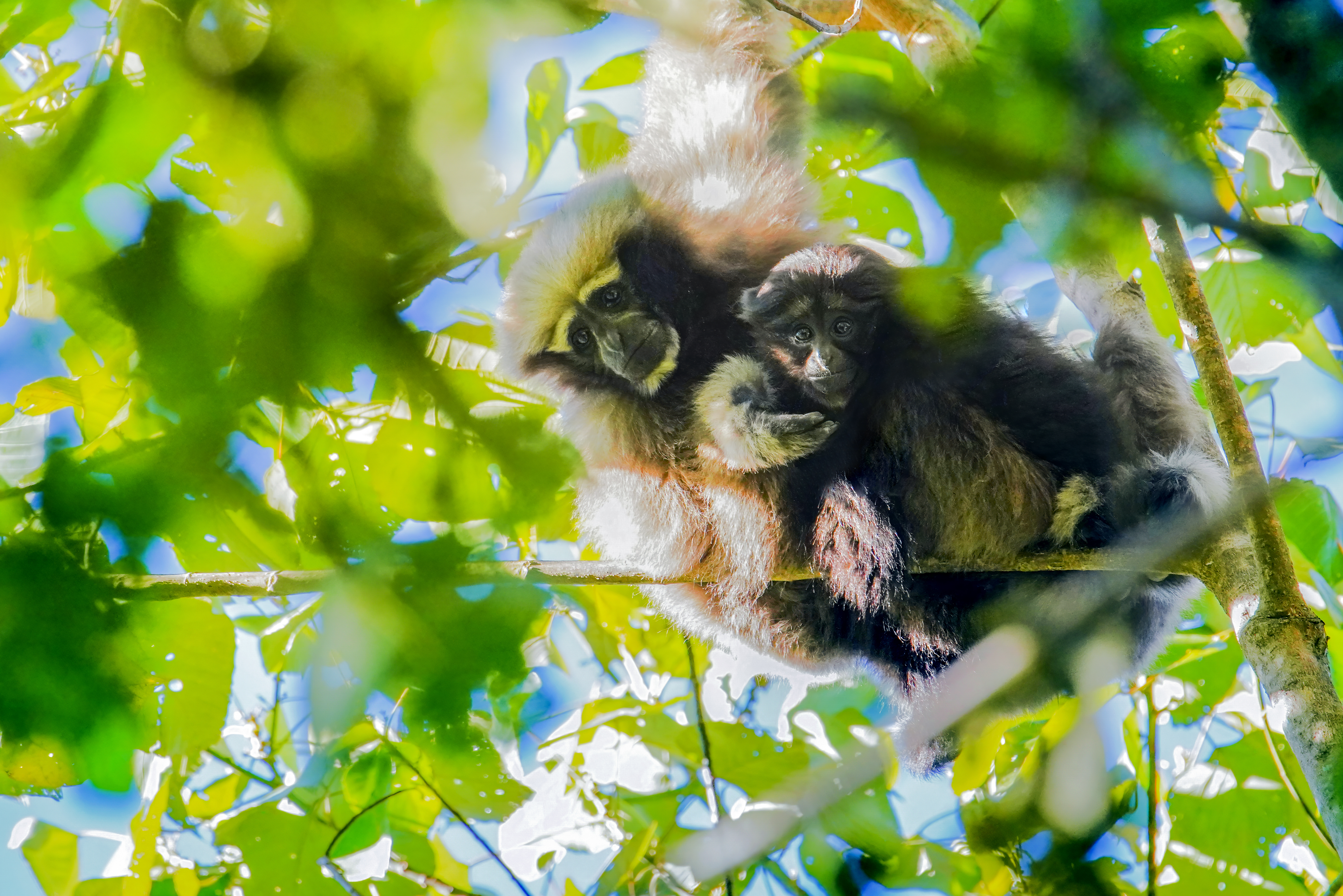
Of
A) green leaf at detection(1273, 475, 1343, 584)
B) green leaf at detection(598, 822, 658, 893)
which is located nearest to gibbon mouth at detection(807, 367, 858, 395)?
green leaf at detection(1273, 475, 1343, 584)

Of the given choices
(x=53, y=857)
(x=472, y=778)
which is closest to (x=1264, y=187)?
(x=472, y=778)

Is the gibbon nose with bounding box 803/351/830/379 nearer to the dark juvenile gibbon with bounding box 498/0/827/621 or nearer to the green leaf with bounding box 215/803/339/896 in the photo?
the dark juvenile gibbon with bounding box 498/0/827/621

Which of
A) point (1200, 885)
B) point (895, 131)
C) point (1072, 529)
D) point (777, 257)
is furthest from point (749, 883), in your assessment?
point (895, 131)

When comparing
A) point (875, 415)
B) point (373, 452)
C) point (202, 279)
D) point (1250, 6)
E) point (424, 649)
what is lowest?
point (875, 415)

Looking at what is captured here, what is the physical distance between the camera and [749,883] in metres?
3.80

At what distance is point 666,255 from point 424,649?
147 inches

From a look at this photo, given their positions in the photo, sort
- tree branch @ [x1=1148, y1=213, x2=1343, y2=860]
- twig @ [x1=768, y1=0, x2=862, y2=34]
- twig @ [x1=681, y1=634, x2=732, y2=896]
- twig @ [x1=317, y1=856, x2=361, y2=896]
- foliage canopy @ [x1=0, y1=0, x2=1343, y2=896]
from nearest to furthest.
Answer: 1. foliage canopy @ [x1=0, y1=0, x2=1343, y2=896]
2. tree branch @ [x1=1148, y1=213, x2=1343, y2=860]
3. twig @ [x1=768, y1=0, x2=862, y2=34]
4. twig @ [x1=317, y1=856, x2=361, y2=896]
5. twig @ [x1=681, y1=634, x2=732, y2=896]

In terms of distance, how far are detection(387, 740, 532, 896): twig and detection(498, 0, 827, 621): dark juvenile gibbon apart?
4.02ft

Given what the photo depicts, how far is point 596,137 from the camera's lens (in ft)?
16.3

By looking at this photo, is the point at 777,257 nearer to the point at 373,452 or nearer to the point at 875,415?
the point at 875,415

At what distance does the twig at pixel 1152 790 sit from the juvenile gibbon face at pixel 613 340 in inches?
93.5

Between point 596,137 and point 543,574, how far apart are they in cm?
348

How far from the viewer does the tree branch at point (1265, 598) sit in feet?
6.76

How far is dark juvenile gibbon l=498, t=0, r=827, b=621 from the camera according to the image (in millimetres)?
4418
